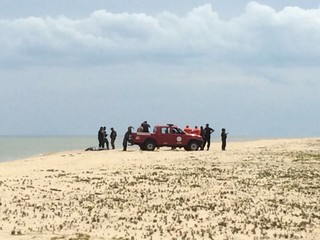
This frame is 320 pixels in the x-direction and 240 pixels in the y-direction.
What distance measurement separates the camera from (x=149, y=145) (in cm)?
4188

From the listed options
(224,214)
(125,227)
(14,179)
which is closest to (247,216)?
(224,214)

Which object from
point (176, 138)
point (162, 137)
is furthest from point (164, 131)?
point (176, 138)

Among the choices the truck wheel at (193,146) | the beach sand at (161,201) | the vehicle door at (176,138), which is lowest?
the beach sand at (161,201)

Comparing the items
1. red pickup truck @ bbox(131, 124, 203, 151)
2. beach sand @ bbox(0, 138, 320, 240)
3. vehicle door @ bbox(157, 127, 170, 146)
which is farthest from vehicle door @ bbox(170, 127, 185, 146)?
beach sand @ bbox(0, 138, 320, 240)

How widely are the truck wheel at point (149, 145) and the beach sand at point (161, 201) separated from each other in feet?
34.7

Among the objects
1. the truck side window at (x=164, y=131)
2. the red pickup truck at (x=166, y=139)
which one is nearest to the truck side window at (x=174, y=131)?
the red pickup truck at (x=166, y=139)

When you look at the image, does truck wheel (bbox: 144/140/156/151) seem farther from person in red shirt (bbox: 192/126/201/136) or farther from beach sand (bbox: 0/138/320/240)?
beach sand (bbox: 0/138/320/240)

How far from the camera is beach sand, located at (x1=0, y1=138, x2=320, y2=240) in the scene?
47.3 feet

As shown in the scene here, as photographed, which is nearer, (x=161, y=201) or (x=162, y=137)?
(x=161, y=201)

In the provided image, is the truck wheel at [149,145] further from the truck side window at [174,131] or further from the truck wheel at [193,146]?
the truck wheel at [193,146]

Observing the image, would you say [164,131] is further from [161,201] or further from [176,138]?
[161,201]

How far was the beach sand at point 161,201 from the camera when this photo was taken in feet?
47.3

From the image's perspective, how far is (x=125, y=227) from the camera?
1482 centimetres

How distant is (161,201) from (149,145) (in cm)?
2318
